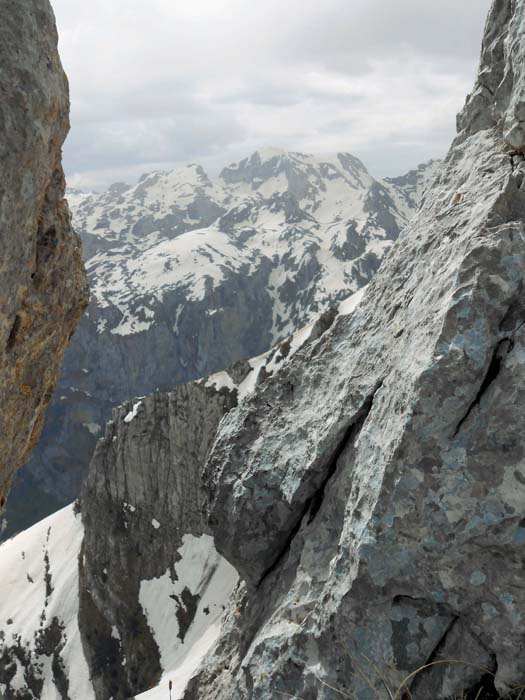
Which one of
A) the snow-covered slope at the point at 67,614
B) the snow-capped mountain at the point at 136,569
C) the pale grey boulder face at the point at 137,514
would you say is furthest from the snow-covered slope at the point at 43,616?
the pale grey boulder face at the point at 137,514

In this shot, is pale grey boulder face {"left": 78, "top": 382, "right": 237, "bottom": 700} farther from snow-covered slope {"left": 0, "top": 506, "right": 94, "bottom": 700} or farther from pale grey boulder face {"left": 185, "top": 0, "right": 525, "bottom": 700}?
pale grey boulder face {"left": 185, "top": 0, "right": 525, "bottom": 700}

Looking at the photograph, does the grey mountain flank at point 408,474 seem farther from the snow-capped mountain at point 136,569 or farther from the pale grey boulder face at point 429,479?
the snow-capped mountain at point 136,569

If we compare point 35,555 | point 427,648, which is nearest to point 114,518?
point 35,555

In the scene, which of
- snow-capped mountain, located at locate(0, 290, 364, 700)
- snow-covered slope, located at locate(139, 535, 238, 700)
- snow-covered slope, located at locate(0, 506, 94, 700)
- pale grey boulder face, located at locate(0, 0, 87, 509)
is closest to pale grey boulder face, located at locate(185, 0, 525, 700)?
pale grey boulder face, located at locate(0, 0, 87, 509)

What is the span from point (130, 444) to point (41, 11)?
81.8 meters

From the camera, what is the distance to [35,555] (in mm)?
100938

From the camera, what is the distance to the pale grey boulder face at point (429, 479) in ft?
29.3

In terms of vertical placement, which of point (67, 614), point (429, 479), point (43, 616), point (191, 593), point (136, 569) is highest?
point (429, 479)

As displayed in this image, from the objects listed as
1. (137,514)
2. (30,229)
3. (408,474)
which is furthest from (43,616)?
(408,474)

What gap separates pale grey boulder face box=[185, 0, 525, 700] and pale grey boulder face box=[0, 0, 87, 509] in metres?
7.47

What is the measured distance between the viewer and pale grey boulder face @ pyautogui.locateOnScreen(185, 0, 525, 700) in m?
8.95

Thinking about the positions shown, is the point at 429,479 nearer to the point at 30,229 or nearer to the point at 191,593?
the point at 30,229

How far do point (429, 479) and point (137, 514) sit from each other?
8469 cm

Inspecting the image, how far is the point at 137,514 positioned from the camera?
86.2m
